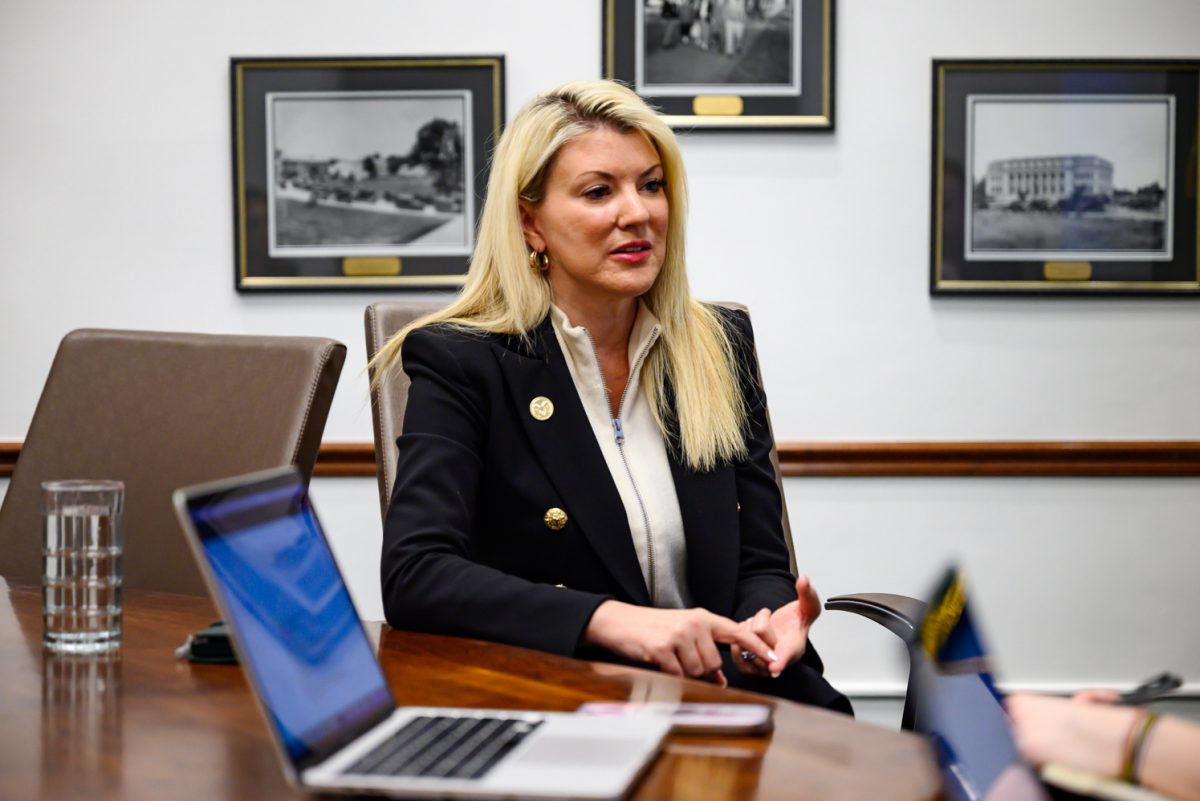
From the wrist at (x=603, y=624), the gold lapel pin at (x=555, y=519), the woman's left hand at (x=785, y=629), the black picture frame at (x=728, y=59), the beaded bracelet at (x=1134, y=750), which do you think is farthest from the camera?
the black picture frame at (x=728, y=59)

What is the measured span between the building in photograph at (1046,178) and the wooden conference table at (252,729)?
2.69m

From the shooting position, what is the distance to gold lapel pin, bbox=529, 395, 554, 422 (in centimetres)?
195

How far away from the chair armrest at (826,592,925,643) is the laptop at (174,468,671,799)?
2.83 ft

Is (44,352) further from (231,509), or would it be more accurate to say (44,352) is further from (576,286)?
(231,509)

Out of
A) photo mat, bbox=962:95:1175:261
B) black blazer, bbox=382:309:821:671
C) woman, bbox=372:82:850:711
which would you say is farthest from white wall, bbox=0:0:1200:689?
black blazer, bbox=382:309:821:671

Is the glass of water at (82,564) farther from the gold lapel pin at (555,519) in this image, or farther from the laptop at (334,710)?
the gold lapel pin at (555,519)

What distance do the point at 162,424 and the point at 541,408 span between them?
2.18 ft

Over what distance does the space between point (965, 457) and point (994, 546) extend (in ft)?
0.93

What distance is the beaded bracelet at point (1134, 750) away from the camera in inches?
30.7

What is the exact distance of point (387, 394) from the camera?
2.12 metres

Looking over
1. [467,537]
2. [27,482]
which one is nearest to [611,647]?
[467,537]

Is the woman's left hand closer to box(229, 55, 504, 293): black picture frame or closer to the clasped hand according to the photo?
the clasped hand

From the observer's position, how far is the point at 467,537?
1.76 m

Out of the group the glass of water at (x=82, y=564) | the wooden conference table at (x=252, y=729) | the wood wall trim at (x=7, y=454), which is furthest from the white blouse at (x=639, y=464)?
the wood wall trim at (x=7, y=454)
